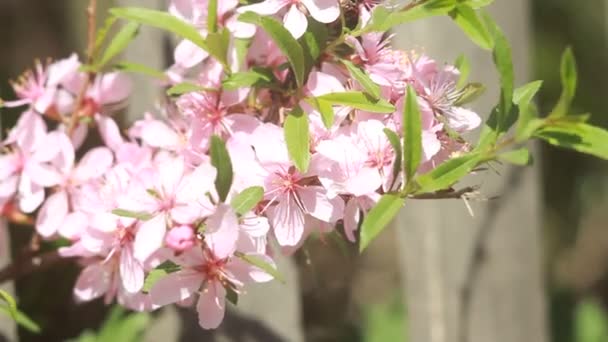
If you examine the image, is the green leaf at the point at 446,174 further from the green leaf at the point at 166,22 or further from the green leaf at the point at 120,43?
the green leaf at the point at 120,43

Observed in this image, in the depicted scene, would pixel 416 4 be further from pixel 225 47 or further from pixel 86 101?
pixel 86 101

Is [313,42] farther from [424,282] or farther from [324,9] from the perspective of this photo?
[424,282]

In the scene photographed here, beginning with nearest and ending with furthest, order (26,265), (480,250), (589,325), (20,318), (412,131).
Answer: (412,131)
(20,318)
(26,265)
(480,250)
(589,325)

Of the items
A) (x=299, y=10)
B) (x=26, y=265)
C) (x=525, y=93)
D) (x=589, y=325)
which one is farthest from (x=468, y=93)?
(x=589, y=325)

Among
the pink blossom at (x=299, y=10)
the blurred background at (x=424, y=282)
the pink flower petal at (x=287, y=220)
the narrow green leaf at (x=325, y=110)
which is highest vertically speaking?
the pink blossom at (x=299, y=10)

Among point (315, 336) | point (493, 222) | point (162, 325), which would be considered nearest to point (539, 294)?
→ point (493, 222)

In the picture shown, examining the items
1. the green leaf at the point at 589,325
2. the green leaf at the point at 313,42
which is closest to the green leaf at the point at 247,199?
the green leaf at the point at 313,42

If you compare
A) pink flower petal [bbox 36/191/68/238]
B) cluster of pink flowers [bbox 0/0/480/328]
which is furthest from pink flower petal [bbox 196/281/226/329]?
pink flower petal [bbox 36/191/68/238]
